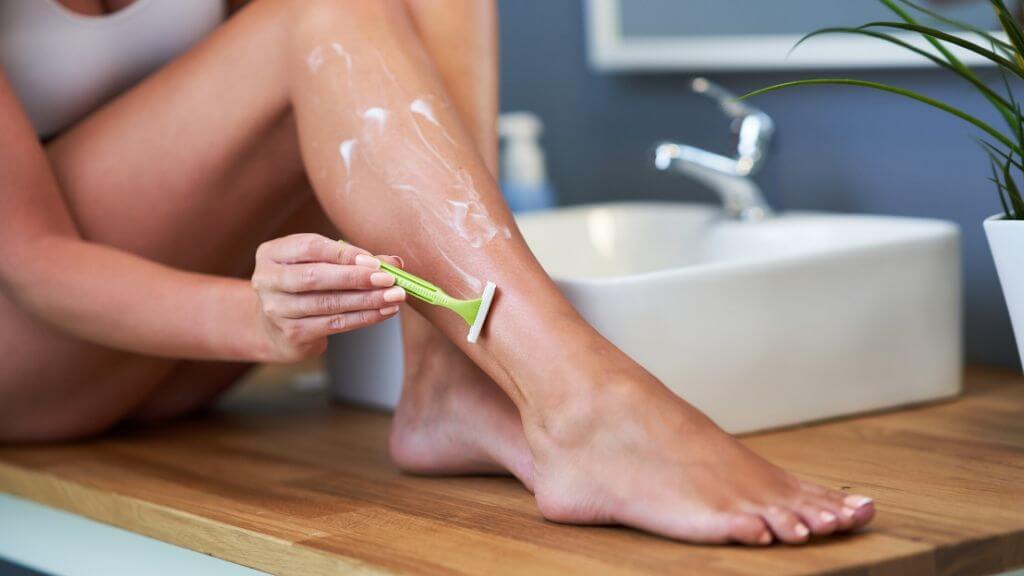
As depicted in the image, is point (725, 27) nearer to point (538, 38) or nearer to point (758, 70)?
point (758, 70)

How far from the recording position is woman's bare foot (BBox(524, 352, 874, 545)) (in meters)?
0.98

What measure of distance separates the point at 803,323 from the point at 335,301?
507 millimetres

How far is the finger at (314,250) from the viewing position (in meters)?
1.01

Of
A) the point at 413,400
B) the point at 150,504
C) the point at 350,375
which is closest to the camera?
the point at 150,504

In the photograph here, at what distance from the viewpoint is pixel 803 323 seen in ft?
4.38

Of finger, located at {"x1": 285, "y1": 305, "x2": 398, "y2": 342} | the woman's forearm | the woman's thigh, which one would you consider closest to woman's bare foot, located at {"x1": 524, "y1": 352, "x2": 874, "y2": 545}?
finger, located at {"x1": 285, "y1": 305, "x2": 398, "y2": 342}

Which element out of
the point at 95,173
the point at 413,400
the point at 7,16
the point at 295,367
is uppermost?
the point at 7,16

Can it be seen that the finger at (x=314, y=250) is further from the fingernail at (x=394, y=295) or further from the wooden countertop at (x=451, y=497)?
the wooden countertop at (x=451, y=497)

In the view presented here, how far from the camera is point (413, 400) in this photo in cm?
129

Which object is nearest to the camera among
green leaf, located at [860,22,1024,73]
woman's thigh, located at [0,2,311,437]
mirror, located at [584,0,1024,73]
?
green leaf, located at [860,22,1024,73]

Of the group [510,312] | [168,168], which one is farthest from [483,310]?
[168,168]

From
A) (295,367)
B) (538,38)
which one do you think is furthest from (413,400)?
(538,38)

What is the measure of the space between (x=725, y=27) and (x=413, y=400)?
0.69m

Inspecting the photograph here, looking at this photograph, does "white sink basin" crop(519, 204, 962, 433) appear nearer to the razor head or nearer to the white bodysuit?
the razor head
